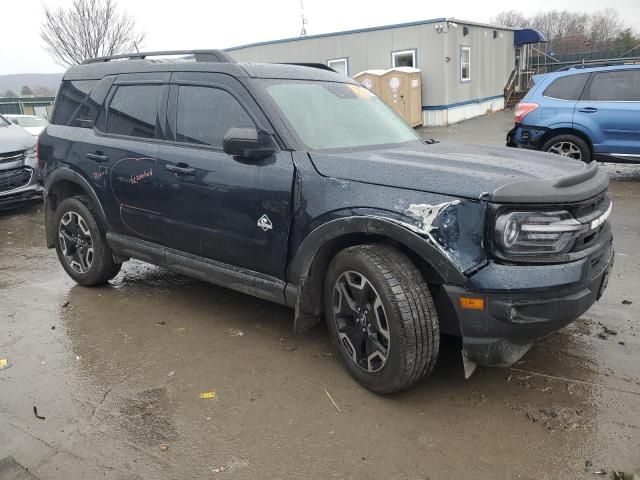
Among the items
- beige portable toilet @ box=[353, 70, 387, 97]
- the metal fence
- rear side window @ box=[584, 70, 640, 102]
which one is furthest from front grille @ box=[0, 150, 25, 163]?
the metal fence

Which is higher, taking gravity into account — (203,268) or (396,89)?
(396,89)

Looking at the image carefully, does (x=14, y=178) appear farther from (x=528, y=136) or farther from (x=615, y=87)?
(x=615, y=87)

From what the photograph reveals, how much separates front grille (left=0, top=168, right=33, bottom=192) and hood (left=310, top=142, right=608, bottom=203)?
662 cm

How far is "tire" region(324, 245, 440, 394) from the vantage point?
293cm

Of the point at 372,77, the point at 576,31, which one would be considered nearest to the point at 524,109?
the point at 372,77

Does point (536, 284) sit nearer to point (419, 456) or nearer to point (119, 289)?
point (419, 456)

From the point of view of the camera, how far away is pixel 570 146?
8.75m

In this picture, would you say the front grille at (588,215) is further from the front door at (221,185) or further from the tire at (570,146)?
the tire at (570,146)

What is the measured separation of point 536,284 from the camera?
2729mm

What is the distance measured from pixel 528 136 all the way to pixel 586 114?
88cm

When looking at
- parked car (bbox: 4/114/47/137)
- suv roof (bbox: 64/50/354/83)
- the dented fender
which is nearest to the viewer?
the dented fender

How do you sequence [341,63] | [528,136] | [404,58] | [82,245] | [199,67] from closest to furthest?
[199,67] < [82,245] < [528,136] < [404,58] < [341,63]

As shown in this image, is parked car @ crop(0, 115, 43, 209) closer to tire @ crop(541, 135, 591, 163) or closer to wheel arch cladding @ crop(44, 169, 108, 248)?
wheel arch cladding @ crop(44, 169, 108, 248)

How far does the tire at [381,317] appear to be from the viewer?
9.61ft
